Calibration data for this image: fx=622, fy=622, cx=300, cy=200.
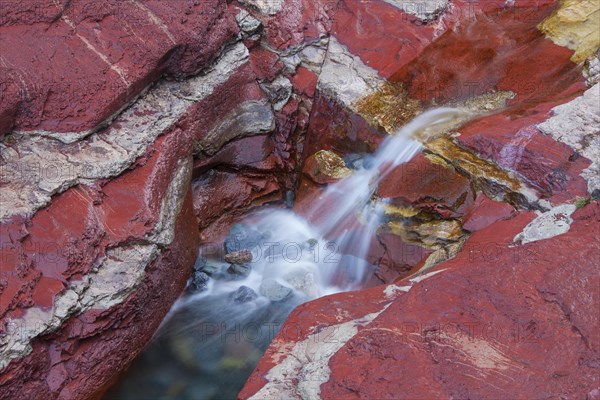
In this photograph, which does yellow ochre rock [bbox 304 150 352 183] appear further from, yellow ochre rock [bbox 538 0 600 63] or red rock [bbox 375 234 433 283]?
yellow ochre rock [bbox 538 0 600 63]

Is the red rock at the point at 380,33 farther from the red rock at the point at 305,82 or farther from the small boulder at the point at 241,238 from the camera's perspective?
the small boulder at the point at 241,238

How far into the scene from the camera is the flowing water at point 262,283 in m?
3.79

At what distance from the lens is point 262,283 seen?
4266 millimetres

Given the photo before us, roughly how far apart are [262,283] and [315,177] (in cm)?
88

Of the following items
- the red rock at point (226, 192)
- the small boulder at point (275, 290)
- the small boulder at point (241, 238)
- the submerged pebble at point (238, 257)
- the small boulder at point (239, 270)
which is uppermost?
the red rock at point (226, 192)

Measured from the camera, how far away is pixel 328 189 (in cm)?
451

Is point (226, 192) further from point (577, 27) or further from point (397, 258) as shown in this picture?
point (577, 27)

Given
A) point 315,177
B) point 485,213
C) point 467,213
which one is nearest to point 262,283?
point 315,177

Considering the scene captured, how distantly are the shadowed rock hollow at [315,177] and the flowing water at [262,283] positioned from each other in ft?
0.32

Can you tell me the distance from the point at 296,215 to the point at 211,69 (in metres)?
1.23

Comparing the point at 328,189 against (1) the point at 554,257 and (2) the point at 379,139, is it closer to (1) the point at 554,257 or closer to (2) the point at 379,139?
(2) the point at 379,139

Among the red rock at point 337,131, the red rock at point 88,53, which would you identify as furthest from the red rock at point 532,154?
the red rock at point 88,53

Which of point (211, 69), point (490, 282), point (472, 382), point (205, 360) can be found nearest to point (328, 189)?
point (211, 69)

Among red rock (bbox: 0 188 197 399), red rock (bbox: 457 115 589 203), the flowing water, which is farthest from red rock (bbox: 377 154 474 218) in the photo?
red rock (bbox: 0 188 197 399)
